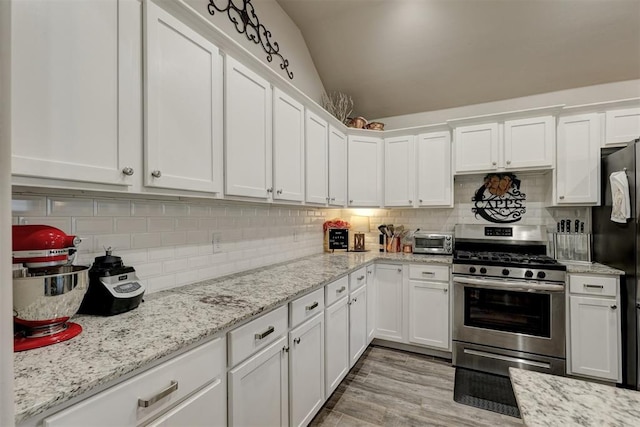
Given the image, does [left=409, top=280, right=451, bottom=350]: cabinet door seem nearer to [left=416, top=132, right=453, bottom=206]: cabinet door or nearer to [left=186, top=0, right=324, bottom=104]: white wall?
[left=416, top=132, right=453, bottom=206]: cabinet door

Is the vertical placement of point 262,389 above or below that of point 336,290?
below

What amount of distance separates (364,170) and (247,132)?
1929mm

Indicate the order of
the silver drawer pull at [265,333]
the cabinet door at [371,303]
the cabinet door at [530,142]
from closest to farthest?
1. the silver drawer pull at [265,333]
2. the cabinet door at [530,142]
3. the cabinet door at [371,303]

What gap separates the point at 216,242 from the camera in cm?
207

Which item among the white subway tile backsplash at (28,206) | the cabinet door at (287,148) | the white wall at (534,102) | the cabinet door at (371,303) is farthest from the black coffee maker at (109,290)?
the white wall at (534,102)

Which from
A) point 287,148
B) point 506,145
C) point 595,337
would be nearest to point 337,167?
point 287,148

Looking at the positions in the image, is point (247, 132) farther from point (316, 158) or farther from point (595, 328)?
point (595, 328)

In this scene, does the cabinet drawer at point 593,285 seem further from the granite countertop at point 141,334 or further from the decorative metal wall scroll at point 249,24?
the decorative metal wall scroll at point 249,24

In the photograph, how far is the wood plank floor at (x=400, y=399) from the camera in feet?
6.87

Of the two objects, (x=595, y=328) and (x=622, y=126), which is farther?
(x=622, y=126)

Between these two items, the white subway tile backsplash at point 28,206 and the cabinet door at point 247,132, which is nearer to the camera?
the white subway tile backsplash at point 28,206

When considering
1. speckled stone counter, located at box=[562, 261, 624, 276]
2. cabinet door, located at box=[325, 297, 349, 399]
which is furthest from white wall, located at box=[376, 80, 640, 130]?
cabinet door, located at box=[325, 297, 349, 399]

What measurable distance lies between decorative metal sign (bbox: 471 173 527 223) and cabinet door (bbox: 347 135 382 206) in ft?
3.81

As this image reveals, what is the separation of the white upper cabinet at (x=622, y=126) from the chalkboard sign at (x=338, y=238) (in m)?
2.62
